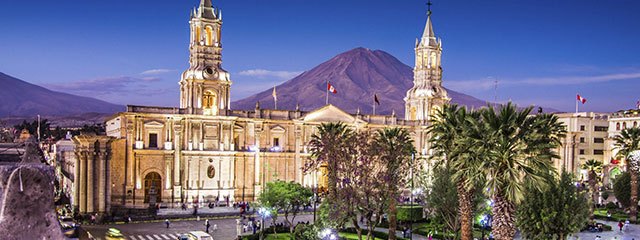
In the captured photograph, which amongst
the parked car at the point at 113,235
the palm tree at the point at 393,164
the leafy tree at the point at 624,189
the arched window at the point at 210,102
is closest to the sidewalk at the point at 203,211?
the arched window at the point at 210,102

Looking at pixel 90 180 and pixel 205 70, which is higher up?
pixel 205 70

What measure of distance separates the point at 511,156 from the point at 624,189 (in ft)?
146

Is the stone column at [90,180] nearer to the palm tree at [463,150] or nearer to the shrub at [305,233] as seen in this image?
the shrub at [305,233]

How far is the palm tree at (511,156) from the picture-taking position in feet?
97.0

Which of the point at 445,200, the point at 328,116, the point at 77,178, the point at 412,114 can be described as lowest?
the point at 77,178

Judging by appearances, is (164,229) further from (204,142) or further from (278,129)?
(278,129)

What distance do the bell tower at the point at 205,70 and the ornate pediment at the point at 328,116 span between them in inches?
469

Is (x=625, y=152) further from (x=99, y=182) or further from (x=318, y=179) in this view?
(x=99, y=182)

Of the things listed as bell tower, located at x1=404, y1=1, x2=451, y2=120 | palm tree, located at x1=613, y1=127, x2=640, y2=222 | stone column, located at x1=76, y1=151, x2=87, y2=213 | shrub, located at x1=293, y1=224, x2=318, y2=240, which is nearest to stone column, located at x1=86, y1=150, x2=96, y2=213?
stone column, located at x1=76, y1=151, x2=87, y2=213

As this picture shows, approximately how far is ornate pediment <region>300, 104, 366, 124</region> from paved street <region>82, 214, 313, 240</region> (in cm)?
2116

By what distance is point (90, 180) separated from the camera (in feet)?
193

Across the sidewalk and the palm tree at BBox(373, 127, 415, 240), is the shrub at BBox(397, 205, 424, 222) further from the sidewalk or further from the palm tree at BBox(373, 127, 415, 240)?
the sidewalk

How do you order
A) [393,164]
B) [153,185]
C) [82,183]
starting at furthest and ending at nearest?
[153,185]
[82,183]
[393,164]

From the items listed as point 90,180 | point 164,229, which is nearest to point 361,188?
A: point 164,229
